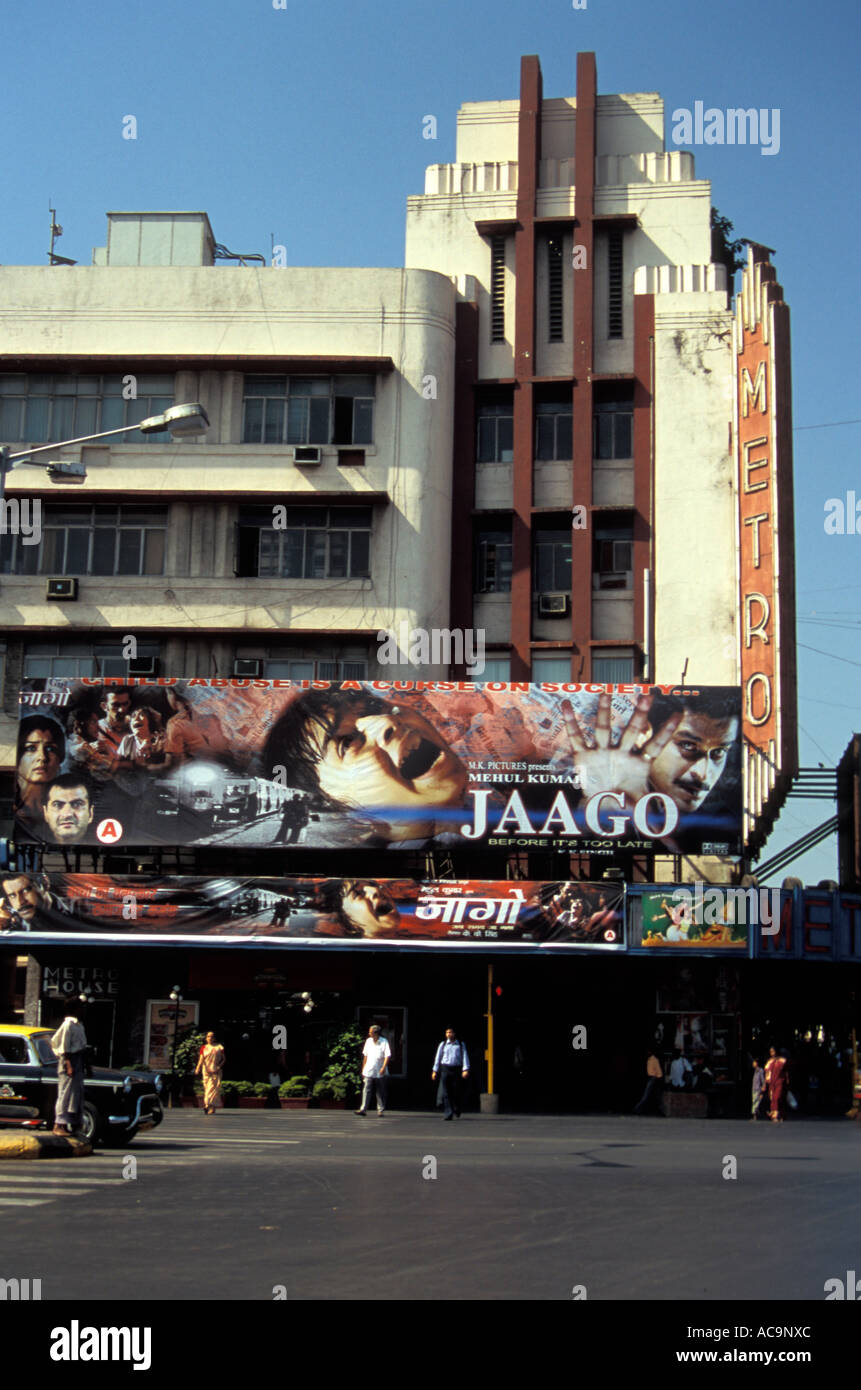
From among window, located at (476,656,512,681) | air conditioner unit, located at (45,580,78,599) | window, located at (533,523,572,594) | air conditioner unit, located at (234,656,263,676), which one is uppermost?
window, located at (533,523,572,594)

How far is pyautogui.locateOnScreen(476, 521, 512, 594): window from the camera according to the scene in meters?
42.4

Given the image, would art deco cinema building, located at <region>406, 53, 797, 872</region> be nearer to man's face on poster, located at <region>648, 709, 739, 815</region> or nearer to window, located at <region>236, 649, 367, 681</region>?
window, located at <region>236, 649, 367, 681</region>

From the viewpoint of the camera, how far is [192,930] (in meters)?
34.3

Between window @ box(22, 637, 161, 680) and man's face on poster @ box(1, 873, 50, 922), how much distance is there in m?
7.61

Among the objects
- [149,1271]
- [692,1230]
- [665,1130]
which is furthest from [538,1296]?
[665,1130]

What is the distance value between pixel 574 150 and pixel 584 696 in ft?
61.0

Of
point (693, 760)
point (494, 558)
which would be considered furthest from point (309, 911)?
point (494, 558)

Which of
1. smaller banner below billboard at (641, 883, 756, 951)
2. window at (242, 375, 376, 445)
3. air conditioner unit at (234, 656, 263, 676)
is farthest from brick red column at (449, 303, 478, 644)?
smaller banner below billboard at (641, 883, 756, 951)

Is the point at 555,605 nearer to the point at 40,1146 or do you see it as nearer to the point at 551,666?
the point at 551,666

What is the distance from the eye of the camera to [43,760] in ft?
119

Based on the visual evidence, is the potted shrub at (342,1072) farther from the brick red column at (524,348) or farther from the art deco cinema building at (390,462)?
the brick red column at (524,348)

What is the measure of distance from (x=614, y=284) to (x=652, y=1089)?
22568mm

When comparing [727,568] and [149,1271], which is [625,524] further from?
[149,1271]

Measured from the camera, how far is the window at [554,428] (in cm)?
4278
